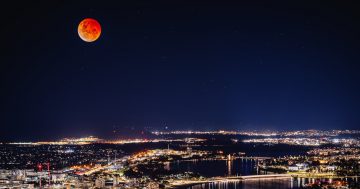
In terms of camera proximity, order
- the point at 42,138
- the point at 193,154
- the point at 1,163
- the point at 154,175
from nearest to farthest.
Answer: the point at 154,175, the point at 1,163, the point at 193,154, the point at 42,138

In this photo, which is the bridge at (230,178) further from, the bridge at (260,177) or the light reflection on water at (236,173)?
the light reflection on water at (236,173)

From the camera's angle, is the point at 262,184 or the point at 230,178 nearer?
the point at 262,184

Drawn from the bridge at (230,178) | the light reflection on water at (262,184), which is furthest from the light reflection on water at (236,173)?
the bridge at (230,178)

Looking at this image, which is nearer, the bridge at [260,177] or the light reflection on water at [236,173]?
the light reflection on water at [236,173]

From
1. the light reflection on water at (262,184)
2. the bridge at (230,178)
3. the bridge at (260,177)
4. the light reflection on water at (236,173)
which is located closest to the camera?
the light reflection on water at (262,184)

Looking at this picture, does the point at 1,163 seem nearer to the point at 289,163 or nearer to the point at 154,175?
the point at 154,175

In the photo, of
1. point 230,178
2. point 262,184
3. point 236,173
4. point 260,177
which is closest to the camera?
point 262,184

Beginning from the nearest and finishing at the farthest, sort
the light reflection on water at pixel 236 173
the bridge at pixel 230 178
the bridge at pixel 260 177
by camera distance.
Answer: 1. the light reflection on water at pixel 236 173
2. the bridge at pixel 230 178
3. the bridge at pixel 260 177

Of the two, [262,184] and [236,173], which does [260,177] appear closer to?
[236,173]

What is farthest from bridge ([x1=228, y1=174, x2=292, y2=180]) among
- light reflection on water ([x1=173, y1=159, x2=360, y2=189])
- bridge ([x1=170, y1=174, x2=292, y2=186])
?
light reflection on water ([x1=173, y1=159, x2=360, y2=189])

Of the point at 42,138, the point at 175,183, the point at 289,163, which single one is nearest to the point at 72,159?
the point at 175,183

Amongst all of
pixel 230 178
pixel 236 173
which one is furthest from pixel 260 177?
pixel 236 173
